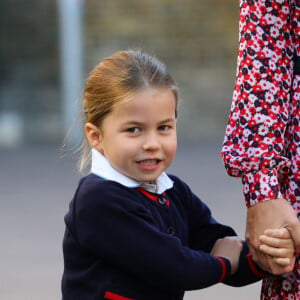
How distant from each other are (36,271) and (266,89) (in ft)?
12.3

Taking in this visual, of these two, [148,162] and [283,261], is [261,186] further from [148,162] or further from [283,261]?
[148,162]

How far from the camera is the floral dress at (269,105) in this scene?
8.54 feet

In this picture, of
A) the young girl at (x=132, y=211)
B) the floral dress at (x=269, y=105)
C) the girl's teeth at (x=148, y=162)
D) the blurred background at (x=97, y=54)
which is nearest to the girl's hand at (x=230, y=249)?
the young girl at (x=132, y=211)

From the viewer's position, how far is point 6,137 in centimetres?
1208

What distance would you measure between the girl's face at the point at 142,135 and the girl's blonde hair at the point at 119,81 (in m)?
0.03

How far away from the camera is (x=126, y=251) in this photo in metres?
2.58

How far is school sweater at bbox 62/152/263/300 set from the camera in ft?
8.48

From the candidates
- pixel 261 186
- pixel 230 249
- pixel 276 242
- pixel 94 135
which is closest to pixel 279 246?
pixel 276 242

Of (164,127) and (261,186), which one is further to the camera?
(164,127)

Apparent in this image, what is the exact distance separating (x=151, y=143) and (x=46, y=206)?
5.60 metres

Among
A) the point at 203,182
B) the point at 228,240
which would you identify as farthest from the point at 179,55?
the point at 228,240

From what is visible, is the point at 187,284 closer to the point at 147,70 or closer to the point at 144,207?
the point at 144,207

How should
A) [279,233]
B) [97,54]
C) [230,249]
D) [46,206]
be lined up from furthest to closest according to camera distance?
1. [97,54]
2. [46,206]
3. [230,249]
4. [279,233]

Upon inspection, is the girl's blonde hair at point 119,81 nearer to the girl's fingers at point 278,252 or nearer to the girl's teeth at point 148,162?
the girl's teeth at point 148,162
